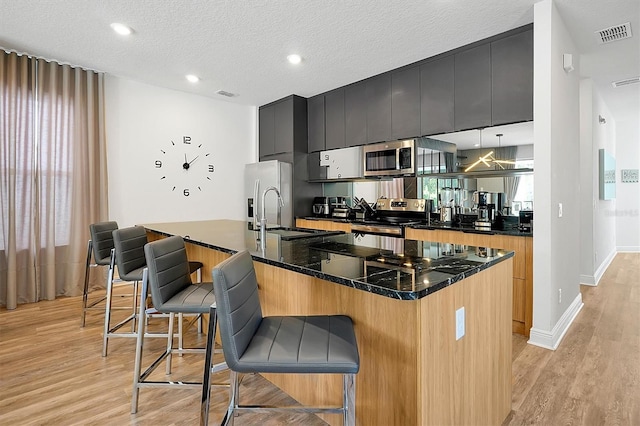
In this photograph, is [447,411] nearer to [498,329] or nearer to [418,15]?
[498,329]

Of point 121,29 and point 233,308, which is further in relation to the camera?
point 121,29

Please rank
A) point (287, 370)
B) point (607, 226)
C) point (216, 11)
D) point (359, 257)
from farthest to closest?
point (607, 226) → point (216, 11) → point (359, 257) → point (287, 370)

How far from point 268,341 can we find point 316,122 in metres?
4.31

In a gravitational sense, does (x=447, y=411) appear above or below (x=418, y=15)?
below

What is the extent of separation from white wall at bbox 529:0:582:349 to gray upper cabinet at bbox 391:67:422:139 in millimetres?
1339

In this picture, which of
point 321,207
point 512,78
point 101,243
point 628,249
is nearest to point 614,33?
point 512,78

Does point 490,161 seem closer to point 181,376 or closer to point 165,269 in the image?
point 165,269

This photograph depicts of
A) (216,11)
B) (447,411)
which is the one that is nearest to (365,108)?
(216,11)

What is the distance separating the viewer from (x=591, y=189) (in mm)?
4496

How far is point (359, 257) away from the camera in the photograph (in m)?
1.60

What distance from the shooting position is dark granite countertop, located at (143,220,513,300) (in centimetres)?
115

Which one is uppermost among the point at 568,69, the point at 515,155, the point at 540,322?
the point at 568,69

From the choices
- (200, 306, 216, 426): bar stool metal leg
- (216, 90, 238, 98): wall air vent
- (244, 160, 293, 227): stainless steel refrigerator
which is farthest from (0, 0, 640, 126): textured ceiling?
(200, 306, 216, 426): bar stool metal leg

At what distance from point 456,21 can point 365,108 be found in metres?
1.65
